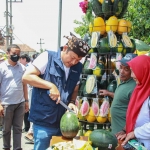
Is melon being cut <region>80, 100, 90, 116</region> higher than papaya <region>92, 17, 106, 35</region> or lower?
lower

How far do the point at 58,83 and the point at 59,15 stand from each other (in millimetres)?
3445

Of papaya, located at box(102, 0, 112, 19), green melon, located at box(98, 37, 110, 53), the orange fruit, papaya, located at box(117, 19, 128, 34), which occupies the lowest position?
the orange fruit

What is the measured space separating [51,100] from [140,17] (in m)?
8.54

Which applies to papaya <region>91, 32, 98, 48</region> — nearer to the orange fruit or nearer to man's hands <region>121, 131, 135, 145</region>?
the orange fruit

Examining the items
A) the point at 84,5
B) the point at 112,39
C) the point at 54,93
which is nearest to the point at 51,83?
the point at 54,93

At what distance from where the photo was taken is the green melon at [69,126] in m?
2.67

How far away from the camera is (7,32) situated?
2334 centimetres

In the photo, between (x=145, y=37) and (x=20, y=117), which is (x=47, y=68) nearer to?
(x=20, y=117)

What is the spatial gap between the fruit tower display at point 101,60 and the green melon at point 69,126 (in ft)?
4.20

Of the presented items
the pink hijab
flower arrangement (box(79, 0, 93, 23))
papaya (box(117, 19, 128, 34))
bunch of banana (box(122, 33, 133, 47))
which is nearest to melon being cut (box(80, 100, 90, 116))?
bunch of banana (box(122, 33, 133, 47))

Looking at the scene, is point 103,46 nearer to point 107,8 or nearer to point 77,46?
point 107,8

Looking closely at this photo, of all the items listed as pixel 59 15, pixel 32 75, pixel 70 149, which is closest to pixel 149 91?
pixel 70 149

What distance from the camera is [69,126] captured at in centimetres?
267

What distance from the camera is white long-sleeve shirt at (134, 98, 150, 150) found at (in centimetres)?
242
